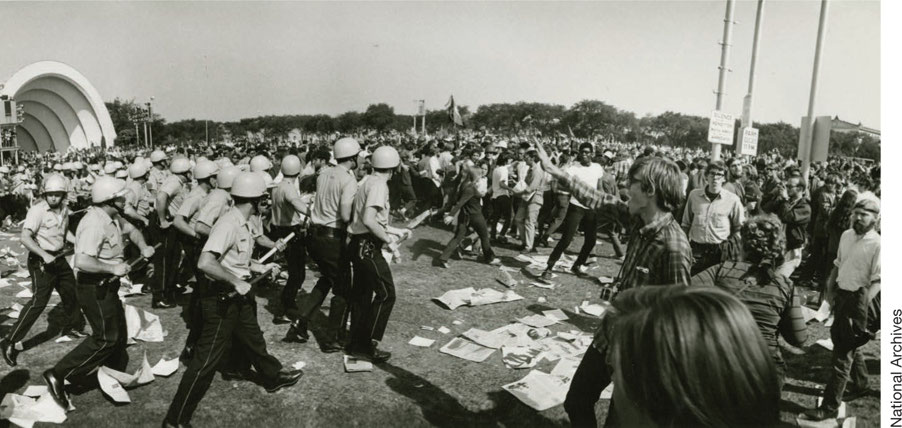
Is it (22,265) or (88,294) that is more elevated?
(88,294)

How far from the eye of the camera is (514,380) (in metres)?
5.19

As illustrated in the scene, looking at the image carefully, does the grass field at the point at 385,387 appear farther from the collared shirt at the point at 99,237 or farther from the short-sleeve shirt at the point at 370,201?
the short-sleeve shirt at the point at 370,201

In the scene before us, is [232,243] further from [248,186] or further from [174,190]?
[174,190]

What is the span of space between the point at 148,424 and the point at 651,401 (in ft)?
14.4

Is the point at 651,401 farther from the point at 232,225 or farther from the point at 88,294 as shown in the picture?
the point at 88,294

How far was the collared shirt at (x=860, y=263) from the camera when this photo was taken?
14.8 ft

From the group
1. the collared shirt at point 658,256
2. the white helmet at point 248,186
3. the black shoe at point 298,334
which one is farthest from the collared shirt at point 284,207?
the collared shirt at point 658,256

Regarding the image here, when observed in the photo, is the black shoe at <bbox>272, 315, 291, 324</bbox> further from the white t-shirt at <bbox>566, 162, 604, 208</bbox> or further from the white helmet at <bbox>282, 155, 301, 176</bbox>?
the white t-shirt at <bbox>566, 162, 604, 208</bbox>

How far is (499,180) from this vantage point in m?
11.2

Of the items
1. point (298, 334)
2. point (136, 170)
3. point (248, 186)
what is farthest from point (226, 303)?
point (136, 170)

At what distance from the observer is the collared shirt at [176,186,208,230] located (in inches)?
257

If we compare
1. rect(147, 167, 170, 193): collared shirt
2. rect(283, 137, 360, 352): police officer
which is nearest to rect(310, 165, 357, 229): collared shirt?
rect(283, 137, 360, 352): police officer

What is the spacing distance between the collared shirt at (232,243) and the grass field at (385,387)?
1128 mm
